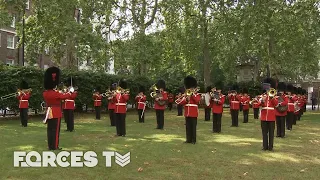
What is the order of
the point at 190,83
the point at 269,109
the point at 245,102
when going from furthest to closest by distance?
the point at 245,102 < the point at 190,83 < the point at 269,109

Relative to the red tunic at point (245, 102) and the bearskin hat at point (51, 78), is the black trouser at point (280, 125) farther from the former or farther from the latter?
the bearskin hat at point (51, 78)

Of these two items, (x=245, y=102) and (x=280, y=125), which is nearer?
(x=280, y=125)

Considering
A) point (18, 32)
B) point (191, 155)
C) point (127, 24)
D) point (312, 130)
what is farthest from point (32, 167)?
point (127, 24)

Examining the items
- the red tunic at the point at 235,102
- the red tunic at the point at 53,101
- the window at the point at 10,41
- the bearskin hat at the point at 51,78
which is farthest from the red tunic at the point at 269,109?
the window at the point at 10,41

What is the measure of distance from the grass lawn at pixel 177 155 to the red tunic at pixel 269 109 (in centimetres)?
91

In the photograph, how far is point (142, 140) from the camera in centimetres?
1180

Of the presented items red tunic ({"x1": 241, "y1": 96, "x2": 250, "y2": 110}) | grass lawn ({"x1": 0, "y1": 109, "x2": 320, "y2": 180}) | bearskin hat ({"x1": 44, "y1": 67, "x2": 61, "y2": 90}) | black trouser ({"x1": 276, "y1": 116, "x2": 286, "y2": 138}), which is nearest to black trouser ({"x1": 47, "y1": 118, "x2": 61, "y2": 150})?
grass lawn ({"x1": 0, "y1": 109, "x2": 320, "y2": 180})

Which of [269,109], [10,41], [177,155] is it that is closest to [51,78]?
[177,155]

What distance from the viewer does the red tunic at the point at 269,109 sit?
33.5 feet

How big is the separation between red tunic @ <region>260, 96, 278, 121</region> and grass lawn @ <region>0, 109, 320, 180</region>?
912 mm

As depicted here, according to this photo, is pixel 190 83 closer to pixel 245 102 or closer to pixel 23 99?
pixel 23 99

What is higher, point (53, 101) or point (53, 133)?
point (53, 101)

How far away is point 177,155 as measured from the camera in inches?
368

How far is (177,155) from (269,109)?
2886mm
